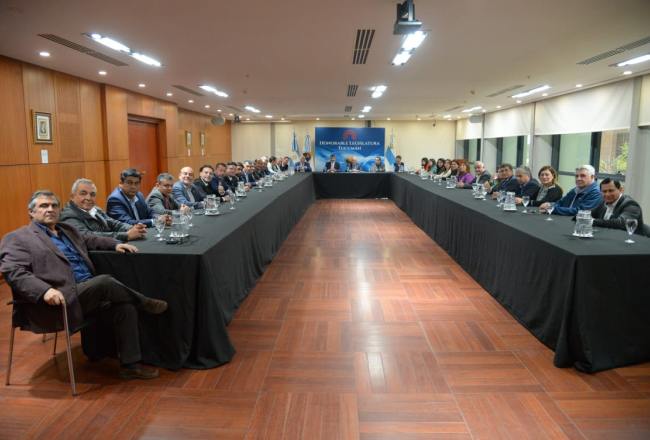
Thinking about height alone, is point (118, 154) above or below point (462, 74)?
below

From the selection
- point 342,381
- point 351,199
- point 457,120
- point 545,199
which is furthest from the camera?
point 457,120

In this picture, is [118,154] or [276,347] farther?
[118,154]

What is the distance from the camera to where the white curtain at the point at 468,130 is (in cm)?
1551

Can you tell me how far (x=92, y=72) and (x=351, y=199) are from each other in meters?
6.89

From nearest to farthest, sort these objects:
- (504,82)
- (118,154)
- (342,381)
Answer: (342,381)
(504,82)
(118,154)

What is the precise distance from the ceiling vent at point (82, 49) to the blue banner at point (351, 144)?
11.8m

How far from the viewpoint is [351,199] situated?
11969mm

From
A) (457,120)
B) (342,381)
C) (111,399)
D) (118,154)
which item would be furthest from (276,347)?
(457,120)

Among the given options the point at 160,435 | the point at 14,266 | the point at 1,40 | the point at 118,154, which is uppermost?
the point at 1,40

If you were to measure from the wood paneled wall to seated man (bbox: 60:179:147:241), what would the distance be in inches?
122

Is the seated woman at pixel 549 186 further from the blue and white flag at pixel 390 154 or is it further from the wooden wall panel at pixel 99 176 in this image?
the blue and white flag at pixel 390 154

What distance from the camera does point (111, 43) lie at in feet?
16.2

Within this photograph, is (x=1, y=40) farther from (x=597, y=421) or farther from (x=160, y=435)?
(x=597, y=421)

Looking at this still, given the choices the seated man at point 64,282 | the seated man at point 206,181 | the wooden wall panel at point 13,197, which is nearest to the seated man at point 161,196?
the seated man at point 64,282
